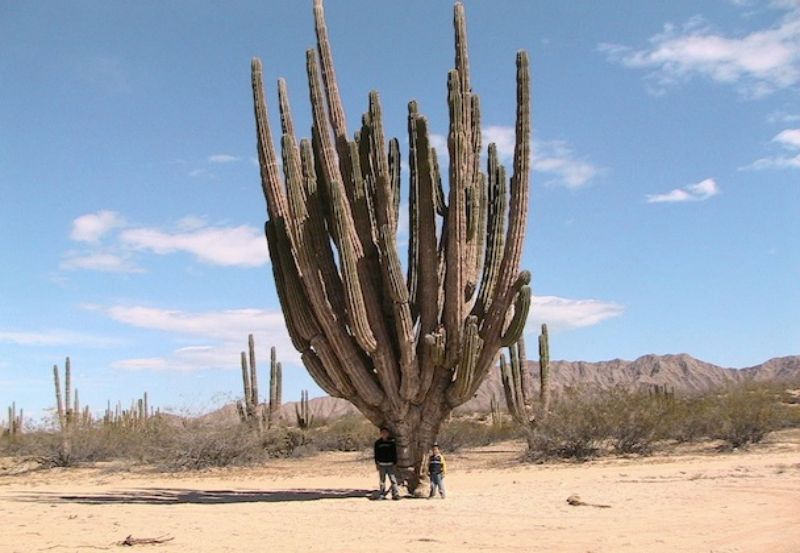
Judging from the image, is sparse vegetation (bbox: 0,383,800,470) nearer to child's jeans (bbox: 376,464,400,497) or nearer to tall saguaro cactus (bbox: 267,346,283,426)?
tall saguaro cactus (bbox: 267,346,283,426)

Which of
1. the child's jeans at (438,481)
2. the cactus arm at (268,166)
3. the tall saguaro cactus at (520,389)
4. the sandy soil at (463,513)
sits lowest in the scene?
the sandy soil at (463,513)

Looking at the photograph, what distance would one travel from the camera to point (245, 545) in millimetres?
8336

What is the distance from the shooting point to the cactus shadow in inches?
530

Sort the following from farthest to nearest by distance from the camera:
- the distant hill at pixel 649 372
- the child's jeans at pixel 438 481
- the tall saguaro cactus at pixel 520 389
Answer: the distant hill at pixel 649 372, the tall saguaro cactus at pixel 520 389, the child's jeans at pixel 438 481

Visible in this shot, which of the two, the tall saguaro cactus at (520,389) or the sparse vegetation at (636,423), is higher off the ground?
the tall saguaro cactus at (520,389)

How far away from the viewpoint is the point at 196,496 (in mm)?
14586

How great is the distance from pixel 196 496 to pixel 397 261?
582cm

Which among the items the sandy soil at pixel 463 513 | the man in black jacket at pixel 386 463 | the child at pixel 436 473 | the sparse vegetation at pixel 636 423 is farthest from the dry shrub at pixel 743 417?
the man in black jacket at pixel 386 463

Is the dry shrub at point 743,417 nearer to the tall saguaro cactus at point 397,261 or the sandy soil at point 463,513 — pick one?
the sandy soil at point 463,513

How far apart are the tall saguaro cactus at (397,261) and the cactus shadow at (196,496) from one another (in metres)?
1.88

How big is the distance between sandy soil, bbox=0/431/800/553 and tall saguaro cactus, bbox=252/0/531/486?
5.96 ft

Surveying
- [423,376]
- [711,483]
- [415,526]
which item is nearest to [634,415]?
[711,483]

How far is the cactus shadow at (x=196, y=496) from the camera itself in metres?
13.5

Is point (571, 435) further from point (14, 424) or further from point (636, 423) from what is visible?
point (14, 424)
